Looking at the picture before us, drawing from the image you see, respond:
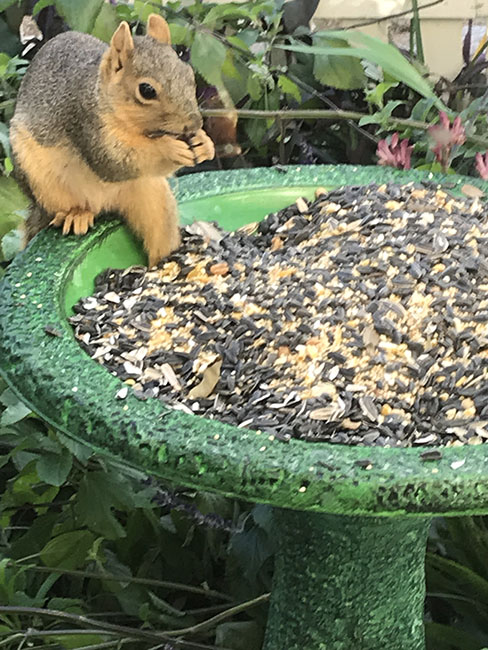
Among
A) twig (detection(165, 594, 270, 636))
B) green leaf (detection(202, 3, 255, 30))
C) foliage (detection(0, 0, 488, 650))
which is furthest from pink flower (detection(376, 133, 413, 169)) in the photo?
twig (detection(165, 594, 270, 636))

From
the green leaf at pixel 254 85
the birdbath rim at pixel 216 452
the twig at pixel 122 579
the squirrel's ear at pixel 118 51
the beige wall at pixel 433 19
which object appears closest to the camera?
the birdbath rim at pixel 216 452

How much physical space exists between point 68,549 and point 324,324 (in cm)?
60

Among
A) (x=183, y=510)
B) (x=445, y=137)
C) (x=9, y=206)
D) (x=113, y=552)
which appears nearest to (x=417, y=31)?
(x=445, y=137)

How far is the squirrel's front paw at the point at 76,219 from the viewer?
78 cm

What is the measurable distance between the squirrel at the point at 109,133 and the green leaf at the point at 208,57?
0.26 metres

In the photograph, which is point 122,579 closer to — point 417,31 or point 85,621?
point 85,621

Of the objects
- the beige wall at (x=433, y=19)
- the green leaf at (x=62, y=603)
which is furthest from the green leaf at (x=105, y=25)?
the green leaf at (x=62, y=603)

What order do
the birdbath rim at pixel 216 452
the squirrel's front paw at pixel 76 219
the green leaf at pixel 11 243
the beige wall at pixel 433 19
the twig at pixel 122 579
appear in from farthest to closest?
the beige wall at pixel 433 19
the twig at pixel 122 579
the green leaf at pixel 11 243
the squirrel's front paw at pixel 76 219
the birdbath rim at pixel 216 452

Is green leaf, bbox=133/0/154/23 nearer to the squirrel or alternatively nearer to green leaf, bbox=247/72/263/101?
green leaf, bbox=247/72/263/101

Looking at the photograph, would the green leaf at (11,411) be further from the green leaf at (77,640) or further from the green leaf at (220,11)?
the green leaf at (220,11)

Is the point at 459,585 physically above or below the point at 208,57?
below

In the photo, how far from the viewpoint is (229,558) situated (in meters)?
1.17

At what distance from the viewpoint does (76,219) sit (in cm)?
78

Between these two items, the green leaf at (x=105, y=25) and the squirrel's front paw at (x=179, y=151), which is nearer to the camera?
the squirrel's front paw at (x=179, y=151)
